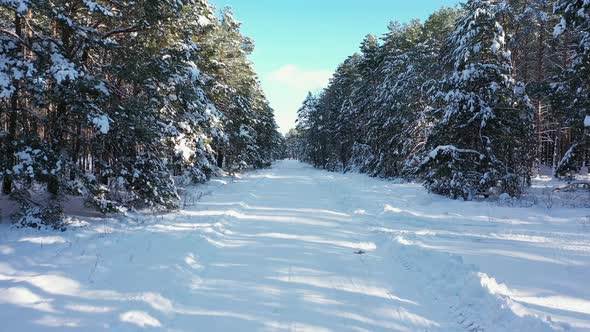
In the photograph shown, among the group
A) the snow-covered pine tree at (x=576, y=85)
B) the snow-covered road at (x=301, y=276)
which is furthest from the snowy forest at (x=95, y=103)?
the snow-covered pine tree at (x=576, y=85)

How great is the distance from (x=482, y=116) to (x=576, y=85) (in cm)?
303

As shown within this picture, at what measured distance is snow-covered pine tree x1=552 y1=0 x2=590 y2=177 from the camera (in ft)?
32.9

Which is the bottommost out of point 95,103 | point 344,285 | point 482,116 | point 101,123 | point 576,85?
point 344,285

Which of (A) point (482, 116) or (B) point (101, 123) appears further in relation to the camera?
(A) point (482, 116)

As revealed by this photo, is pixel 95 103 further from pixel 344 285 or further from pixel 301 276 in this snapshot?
pixel 344 285

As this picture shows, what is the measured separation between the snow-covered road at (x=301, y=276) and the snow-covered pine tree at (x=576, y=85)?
13.9ft

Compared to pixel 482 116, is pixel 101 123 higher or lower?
lower

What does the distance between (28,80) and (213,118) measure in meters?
9.83

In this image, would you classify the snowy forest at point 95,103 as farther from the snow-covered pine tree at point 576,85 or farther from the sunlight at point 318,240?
the snow-covered pine tree at point 576,85

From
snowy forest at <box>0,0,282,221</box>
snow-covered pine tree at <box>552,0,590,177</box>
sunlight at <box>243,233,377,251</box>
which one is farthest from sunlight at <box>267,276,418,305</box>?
snow-covered pine tree at <box>552,0,590,177</box>

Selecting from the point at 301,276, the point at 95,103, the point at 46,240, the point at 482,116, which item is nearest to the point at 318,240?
the point at 301,276

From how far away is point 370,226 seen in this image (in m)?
9.59

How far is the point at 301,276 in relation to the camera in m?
5.74

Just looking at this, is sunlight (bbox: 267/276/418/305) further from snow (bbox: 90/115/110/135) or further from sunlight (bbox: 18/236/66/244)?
snow (bbox: 90/115/110/135)
